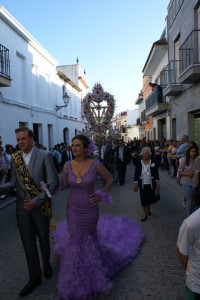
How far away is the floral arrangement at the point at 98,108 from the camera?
1340cm

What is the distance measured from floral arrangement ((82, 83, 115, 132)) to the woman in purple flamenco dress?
8938 millimetres

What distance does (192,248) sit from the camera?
2.31 m

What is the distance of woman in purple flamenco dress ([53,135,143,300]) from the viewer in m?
3.69

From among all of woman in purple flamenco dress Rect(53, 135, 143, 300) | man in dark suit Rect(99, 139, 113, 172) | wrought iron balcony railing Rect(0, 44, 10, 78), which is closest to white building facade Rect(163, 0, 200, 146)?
man in dark suit Rect(99, 139, 113, 172)

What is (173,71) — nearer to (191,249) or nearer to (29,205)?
(29,205)

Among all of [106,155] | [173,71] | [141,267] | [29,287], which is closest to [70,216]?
[29,287]

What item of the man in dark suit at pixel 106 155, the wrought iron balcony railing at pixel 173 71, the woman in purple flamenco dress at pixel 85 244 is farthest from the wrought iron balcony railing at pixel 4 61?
the woman in purple flamenco dress at pixel 85 244

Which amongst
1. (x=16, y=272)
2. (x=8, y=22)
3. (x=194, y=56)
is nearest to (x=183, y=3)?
(x=194, y=56)

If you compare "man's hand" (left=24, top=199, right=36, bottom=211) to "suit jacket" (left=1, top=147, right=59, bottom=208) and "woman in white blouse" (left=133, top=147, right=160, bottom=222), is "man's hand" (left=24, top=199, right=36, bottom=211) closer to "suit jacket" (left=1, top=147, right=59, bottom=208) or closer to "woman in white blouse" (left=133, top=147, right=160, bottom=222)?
"suit jacket" (left=1, top=147, right=59, bottom=208)

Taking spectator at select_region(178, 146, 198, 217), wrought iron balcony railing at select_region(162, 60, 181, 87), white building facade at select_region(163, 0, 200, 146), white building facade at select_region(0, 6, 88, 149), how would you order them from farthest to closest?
wrought iron balcony railing at select_region(162, 60, 181, 87) → white building facade at select_region(0, 6, 88, 149) → white building facade at select_region(163, 0, 200, 146) → spectator at select_region(178, 146, 198, 217)

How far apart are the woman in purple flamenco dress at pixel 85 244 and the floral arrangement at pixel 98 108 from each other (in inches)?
352

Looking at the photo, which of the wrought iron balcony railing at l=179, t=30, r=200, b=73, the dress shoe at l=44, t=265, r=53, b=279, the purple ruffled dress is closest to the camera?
the purple ruffled dress

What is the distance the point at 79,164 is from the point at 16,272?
1.75 m

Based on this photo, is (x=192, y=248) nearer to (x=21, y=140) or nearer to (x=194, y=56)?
(x=21, y=140)
